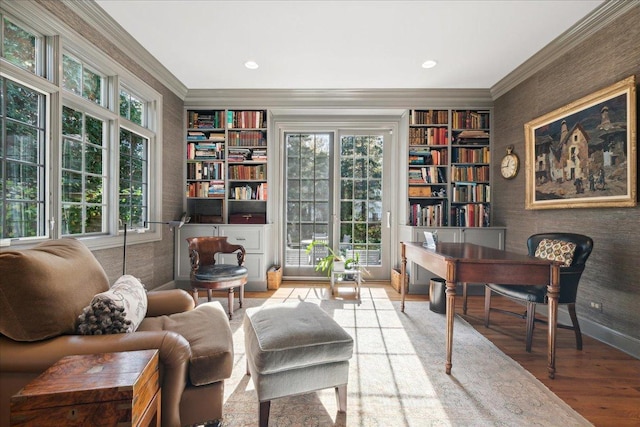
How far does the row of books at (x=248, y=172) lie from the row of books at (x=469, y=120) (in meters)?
2.83

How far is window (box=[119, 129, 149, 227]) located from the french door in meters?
1.93

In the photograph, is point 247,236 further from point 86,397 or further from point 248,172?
point 86,397

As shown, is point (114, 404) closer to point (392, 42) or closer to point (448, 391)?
point (448, 391)

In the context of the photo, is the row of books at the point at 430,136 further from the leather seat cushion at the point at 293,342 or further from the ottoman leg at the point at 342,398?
the ottoman leg at the point at 342,398

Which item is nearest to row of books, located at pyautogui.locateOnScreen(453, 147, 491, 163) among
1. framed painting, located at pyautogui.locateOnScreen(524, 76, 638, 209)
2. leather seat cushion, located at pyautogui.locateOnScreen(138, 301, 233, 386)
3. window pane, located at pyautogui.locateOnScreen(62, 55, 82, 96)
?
framed painting, located at pyautogui.locateOnScreen(524, 76, 638, 209)

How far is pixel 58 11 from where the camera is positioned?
87.6 inches

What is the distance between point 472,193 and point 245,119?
3.42m

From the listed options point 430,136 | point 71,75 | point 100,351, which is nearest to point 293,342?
point 100,351

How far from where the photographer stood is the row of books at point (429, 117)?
413 centimetres

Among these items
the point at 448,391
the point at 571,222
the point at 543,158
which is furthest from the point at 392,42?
the point at 448,391

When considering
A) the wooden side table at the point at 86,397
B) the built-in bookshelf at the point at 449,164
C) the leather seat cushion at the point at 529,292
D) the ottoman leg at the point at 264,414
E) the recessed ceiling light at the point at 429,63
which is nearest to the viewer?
the wooden side table at the point at 86,397

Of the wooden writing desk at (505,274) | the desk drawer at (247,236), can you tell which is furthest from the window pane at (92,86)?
the wooden writing desk at (505,274)

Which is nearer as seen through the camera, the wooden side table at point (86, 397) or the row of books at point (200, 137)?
the wooden side table at point (86, 397)

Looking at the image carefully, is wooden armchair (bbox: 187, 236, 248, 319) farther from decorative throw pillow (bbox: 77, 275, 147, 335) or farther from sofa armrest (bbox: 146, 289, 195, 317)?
decorative throw pillow (bbox: 77, 275, 147, 335)
